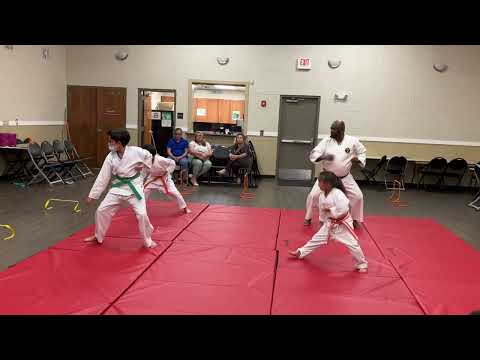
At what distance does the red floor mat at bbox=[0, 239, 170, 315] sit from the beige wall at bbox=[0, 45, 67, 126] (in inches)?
216

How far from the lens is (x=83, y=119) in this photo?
10.3 m

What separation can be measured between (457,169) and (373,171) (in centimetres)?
190

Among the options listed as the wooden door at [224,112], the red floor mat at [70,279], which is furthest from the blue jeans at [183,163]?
the wooden door at [224,112]

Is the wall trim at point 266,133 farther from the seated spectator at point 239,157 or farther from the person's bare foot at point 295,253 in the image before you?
the person's bare foot at point 295,253

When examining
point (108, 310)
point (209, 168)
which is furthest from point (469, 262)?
point (209, 168)

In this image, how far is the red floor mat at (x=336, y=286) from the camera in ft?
10.00

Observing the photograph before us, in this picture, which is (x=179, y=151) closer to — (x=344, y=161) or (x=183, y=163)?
(x=183, y=163)

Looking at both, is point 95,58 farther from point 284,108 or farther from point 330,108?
point 330,108

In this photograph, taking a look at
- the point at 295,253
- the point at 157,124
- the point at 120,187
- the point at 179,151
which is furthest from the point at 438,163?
the point at 120,187

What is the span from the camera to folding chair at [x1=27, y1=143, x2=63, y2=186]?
766cm

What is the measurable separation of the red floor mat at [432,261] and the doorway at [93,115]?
709 cm

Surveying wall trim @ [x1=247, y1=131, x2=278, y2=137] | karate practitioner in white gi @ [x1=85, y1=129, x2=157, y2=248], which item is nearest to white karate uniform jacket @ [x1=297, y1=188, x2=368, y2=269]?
karate practitioner in white gi @ [x1=85, y1=129, x2=157, y2=248]

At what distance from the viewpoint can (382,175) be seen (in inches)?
393

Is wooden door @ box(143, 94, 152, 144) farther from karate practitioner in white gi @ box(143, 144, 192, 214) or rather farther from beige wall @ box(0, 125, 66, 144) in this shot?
karate practitioner in white gi @ box(143, 144, 192, 214)
